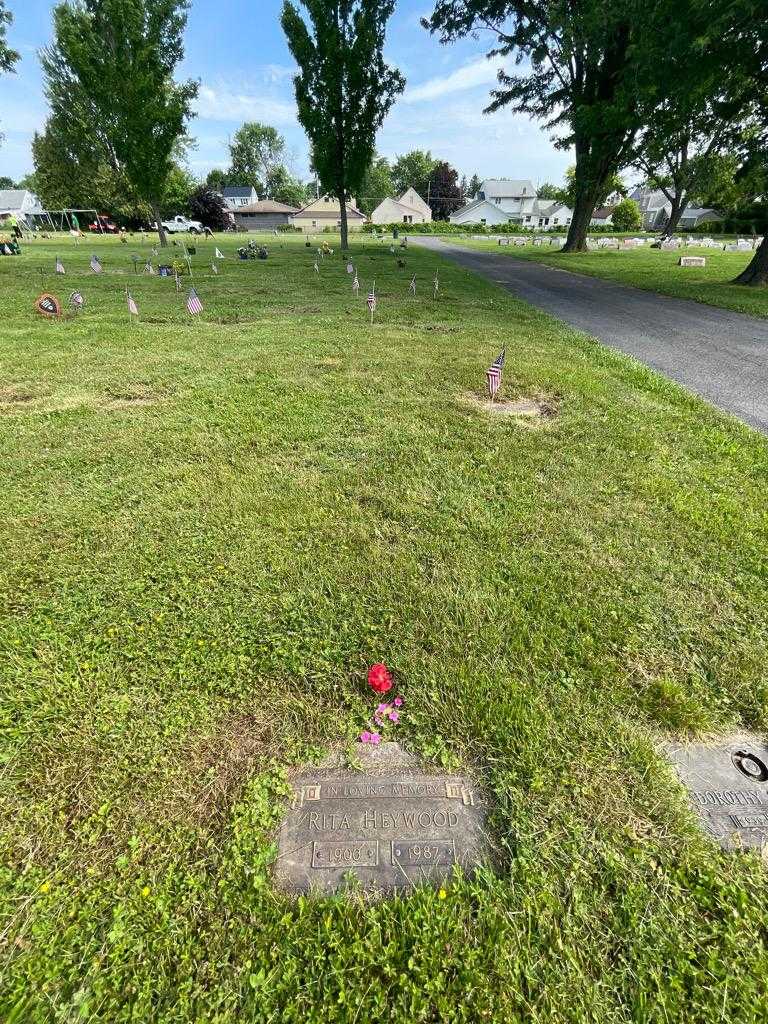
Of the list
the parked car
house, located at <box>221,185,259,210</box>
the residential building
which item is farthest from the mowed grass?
house, located at <box>221,185,259,210</box>

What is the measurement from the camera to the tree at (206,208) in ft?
193

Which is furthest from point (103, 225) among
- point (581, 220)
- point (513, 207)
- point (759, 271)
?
point (513, 207)

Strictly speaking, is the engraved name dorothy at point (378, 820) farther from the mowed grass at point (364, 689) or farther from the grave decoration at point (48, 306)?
the grave decoration at point (48, 306)

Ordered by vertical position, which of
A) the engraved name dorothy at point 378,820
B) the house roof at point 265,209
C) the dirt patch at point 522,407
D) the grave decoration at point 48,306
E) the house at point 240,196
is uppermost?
the house at point 240,196

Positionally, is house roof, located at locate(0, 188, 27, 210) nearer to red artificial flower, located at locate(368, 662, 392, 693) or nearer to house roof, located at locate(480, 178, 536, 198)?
house roof, located at locate(480, 178, 536, 198)

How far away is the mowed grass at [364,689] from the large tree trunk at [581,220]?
27.5m

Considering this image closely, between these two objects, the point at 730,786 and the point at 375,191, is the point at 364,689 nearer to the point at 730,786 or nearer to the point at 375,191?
the point at 730,786

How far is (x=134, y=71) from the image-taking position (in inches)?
882

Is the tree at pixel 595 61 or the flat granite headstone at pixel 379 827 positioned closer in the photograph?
the flat granite headstone at pixel 379 827

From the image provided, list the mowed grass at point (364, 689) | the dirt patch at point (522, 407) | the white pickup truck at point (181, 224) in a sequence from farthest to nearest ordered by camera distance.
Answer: the white pickup truck at point (181, 224) < the dirt patch at point (522, 407) < the mowed grass at point (364, 689)

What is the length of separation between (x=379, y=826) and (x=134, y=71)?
3286 centimetres

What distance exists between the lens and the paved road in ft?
19.7

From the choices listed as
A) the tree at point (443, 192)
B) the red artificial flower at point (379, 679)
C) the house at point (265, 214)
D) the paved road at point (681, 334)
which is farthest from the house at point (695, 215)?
the red artificial flower at point (379, 679)

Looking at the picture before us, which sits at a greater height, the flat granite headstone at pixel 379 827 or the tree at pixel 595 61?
the tree at pixel 595 61
